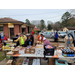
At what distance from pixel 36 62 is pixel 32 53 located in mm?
601

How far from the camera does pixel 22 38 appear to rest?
4551 mm

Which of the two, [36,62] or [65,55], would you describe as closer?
[65,55]

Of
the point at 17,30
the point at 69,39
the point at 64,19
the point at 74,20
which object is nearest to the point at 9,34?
the point at 17,30

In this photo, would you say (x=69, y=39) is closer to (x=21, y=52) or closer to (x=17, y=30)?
(x=21, y=52)

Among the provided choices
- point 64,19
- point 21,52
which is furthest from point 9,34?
point 64,19

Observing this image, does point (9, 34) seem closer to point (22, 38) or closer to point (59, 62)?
point (22, 38)

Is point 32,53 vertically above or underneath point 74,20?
underneath

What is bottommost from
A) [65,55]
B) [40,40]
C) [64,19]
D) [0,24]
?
[65,55]

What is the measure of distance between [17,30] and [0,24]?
3012 mm

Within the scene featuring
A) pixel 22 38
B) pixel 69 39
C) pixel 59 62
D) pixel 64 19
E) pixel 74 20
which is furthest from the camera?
pixel 64 19
